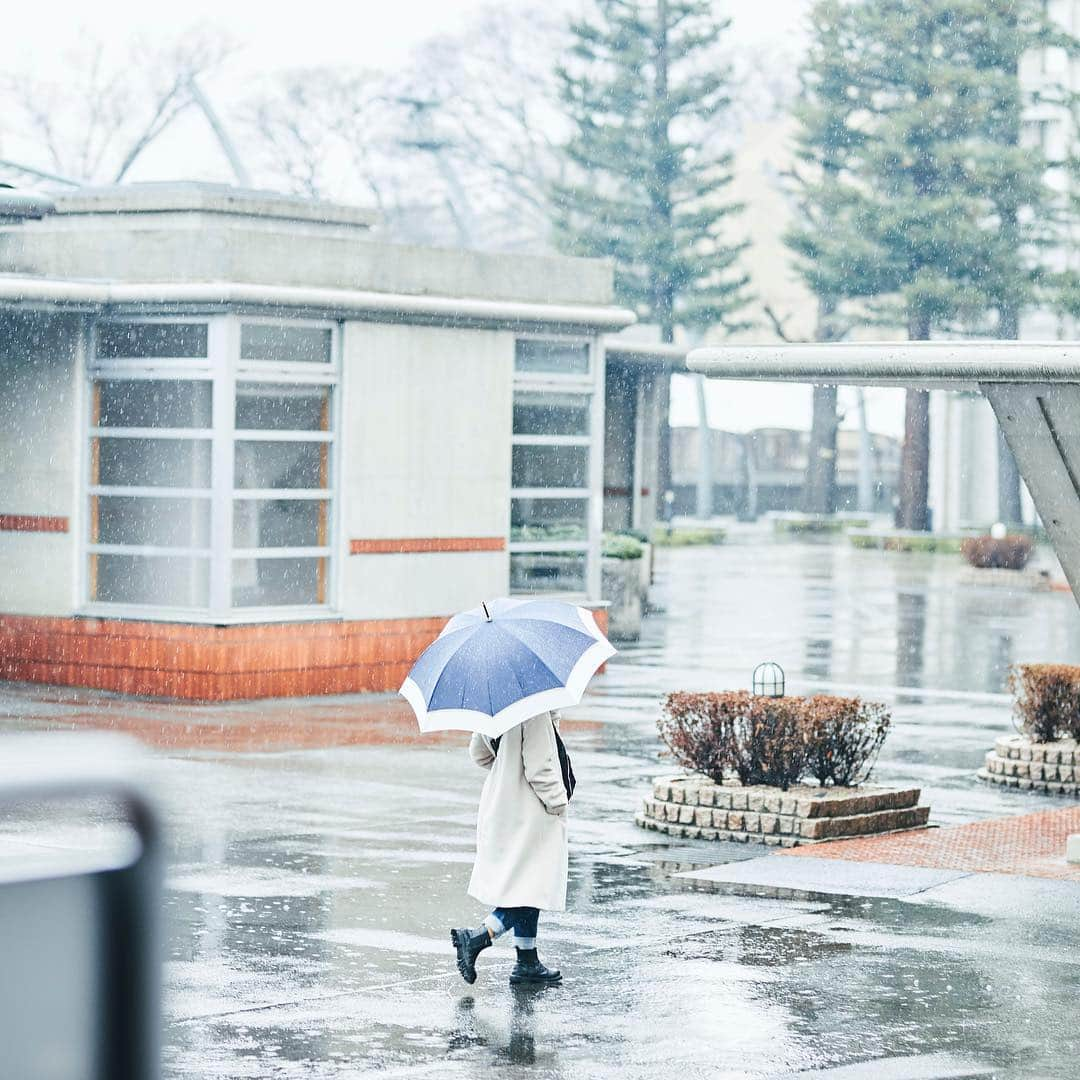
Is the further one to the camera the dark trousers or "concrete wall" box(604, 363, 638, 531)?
"concrete wall" box(604, 363, 638, 531)

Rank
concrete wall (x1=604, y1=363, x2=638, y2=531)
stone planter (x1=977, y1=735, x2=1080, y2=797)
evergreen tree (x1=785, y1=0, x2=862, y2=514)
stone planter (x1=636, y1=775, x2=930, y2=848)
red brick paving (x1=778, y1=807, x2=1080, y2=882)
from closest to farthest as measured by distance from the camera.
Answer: red brick paving (x1=778, y1=807, x2=1080, y2=882) < stone planter (x1=636, y1=775, x2=930, y2=848) < stone planter (x1=977, y1=735, x2=1080, y2=797) < concrete wall (x1=604, y1=363, x2=638, y2=531) < evergreen tree (x1=785, y1=0, x2=862, y2=514)

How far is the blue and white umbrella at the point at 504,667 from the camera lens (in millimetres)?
8234

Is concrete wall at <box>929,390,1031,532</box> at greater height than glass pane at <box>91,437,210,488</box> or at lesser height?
greater

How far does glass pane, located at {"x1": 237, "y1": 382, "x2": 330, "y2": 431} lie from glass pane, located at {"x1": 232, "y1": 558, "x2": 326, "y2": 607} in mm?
1208

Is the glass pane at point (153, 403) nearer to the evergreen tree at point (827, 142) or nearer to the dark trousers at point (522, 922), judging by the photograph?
the dark trousers at point (522, 922)

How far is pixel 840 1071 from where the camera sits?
23.1ft

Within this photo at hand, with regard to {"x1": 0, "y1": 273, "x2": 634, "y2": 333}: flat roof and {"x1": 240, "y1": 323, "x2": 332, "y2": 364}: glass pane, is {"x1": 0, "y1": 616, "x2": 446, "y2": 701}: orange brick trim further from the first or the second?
{"x1": 0, "y1": 273, "x2": 634, "y2": 333}: flat roof

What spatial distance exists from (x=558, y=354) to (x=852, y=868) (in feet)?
36.6

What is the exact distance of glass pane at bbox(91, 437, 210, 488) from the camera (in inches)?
746

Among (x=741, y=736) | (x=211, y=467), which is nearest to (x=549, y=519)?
(x=211, y=467)

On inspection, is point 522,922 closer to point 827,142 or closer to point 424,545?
point 424,545

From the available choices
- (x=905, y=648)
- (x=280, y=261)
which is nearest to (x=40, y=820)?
(x=280, y=261)

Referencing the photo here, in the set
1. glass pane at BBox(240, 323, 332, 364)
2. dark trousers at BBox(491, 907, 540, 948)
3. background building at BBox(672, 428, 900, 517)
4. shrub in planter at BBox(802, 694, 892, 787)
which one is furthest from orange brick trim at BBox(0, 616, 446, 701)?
background building at BBox(672, 428, 900, 517)

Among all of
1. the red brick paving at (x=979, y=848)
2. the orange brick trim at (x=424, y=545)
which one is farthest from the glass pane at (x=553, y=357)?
the red brick paving at (x=979, y=848)
